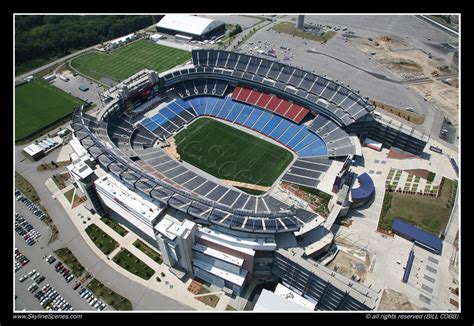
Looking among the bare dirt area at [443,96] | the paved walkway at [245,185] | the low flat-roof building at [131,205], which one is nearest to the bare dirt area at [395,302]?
the paved walkway at [245,185]

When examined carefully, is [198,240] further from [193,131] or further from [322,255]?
[193,131]

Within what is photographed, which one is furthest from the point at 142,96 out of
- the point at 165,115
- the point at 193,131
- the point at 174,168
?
the point at 174,168

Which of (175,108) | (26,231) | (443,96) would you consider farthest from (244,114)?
(443,96)

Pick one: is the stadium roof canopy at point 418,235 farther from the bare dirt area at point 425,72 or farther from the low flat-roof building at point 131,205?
the bare dirt area at point 425,72

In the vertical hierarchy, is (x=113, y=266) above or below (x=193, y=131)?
below

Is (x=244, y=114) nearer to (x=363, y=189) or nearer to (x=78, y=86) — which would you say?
(x=363, y=189)

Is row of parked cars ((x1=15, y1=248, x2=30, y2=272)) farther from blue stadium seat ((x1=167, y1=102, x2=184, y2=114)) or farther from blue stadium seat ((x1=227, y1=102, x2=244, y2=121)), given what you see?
blue stadium seat ((x1=227, y1=102, x2=244, y2=121))
